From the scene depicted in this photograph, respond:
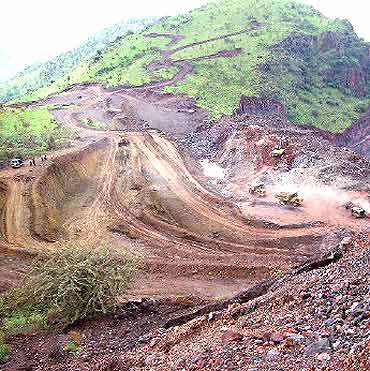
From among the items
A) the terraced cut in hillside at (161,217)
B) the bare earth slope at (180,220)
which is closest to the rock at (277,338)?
the bare earth slope at (180,220)

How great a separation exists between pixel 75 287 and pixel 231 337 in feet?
23.1

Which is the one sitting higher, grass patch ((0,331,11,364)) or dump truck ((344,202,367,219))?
grass patch ((0,331,11,364))

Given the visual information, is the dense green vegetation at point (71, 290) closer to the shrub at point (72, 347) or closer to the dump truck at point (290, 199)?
the shrub at point (72, 347)

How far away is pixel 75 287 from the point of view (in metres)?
16.2

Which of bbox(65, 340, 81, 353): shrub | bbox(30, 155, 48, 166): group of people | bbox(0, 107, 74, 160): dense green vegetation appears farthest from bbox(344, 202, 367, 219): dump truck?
bbox(0, 107, 74, 160): dense green vegetation

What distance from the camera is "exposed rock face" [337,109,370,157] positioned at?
6519 cm

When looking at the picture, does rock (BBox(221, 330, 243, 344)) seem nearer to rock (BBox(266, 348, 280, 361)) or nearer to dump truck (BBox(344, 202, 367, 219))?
rock (BBox(266, 348, 280, 361))

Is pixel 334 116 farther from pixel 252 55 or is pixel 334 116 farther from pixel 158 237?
pixel 158 237

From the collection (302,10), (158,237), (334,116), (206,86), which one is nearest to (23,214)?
(158,237)

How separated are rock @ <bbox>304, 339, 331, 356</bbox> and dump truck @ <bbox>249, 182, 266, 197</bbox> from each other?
920 inches

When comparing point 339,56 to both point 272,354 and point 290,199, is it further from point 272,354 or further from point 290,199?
point 272,354

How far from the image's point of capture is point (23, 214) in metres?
27.7

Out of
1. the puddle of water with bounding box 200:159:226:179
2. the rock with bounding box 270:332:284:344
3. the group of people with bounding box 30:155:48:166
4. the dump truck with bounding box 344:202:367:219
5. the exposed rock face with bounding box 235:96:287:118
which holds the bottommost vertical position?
the dump truck with bounding box 344:202:367:219

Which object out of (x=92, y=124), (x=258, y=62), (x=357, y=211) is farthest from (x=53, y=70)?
(x=357, y=211)
